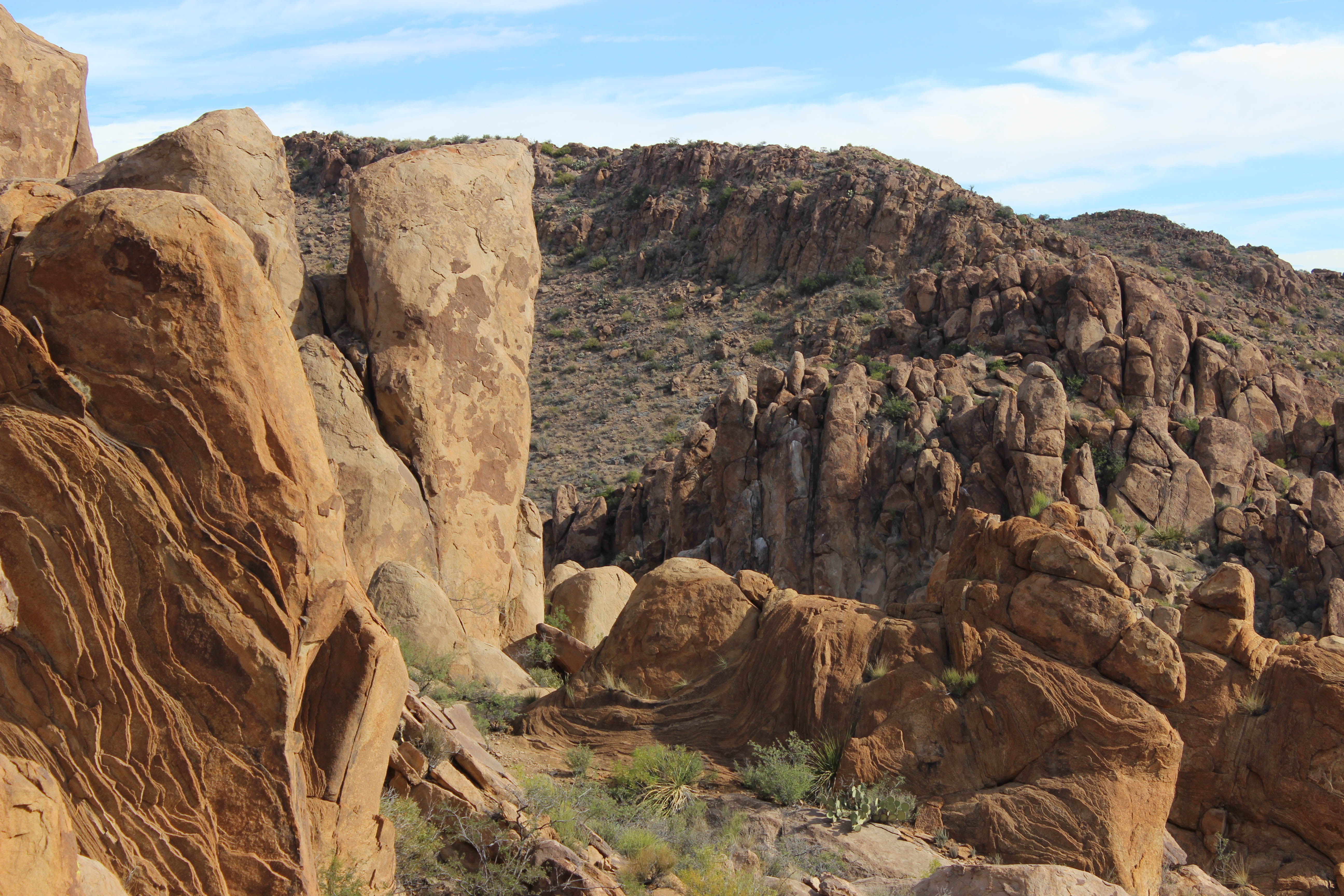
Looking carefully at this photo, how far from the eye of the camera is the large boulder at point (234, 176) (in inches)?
521

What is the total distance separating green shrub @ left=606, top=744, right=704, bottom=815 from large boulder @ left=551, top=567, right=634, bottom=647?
5.82 metres

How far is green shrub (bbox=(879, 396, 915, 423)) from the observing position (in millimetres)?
32062

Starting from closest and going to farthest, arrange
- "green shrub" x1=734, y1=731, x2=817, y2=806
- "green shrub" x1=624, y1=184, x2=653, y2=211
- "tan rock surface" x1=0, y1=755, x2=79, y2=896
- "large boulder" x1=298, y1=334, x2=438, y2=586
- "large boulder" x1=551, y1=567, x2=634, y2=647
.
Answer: "tan rock surface" x1=0, y1=755, x2=79, y2=896, "green shrub" x1=734, y1=731, x2=817, y2=806, "large boulder" x1=298, y1=334, x2=438, y2=586, "large boulder" x1=551, y1=567, x2=634, y2=647, "green shrub" x1=624, y1=184, x2=653, y2=211

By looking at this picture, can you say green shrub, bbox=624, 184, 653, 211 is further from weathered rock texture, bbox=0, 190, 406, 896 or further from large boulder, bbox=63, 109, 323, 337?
weathered rock texture, bbox=0, 190, 406, 896

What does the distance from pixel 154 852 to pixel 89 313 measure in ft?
8.85

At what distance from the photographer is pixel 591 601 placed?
17891mm

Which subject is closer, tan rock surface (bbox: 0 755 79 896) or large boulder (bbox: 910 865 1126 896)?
tan rock surface (bbox: 0 755 79 896)

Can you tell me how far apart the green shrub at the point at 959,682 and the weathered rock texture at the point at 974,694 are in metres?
0.06

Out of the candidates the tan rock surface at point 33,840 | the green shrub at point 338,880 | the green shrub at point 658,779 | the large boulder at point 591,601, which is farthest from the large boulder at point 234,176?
the tan rock surface at point 33,840

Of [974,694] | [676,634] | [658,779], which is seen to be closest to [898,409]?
[676,634]

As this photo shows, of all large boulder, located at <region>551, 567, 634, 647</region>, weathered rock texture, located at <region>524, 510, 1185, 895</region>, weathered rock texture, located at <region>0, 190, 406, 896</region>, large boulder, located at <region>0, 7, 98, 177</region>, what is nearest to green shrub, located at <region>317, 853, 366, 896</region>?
weathered rock texture, located at <region>0, 190, 406, 896</region>

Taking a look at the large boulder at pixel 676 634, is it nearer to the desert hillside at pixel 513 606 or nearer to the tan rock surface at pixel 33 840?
the desert hillside at pixel 513 606

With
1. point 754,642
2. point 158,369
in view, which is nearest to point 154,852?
point 158,369

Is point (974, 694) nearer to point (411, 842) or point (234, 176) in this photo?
point (411, 842)
